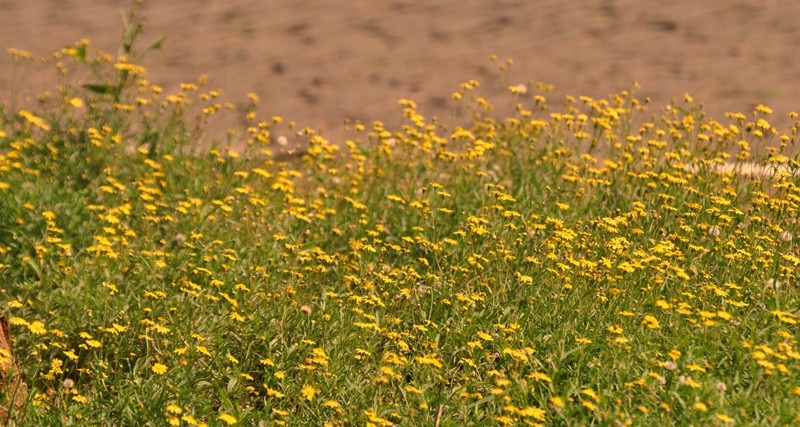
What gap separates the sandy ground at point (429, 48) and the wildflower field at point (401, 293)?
2.33 metres

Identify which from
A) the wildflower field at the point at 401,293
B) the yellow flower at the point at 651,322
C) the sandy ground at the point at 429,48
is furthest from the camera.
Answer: the sandy ground at the point at 429,48

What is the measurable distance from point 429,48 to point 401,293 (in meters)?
5.18

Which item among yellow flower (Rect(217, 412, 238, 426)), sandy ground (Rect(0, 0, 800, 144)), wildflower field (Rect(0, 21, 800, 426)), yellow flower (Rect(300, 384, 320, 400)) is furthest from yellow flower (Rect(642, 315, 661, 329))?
sandy ground (Rect(0, 0, 800, 144))

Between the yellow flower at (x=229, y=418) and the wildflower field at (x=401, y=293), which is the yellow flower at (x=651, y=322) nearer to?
the wildflower field at (x=401, y=293)

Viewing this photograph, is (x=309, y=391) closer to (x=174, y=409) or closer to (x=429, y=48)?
(x=174, y=409)

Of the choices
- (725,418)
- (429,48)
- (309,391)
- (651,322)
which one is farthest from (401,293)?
(429,48)

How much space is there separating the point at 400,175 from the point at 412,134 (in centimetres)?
23

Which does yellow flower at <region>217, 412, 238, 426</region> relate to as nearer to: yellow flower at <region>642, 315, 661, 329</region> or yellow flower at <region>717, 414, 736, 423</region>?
yellow flower at <region>642, 315, 661, 329</region>

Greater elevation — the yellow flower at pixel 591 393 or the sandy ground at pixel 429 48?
the yellow flower at pixel 591 393

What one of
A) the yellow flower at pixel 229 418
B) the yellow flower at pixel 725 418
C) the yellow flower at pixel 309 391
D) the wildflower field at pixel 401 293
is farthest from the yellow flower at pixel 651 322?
the yellow flower at pixel 229 418

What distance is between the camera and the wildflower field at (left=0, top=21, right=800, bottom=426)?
436 centimetres

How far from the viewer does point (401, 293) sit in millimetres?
5035

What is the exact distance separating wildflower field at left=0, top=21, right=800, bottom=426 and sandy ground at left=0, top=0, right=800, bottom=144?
233cm

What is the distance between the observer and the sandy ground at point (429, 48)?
8.98 metres
